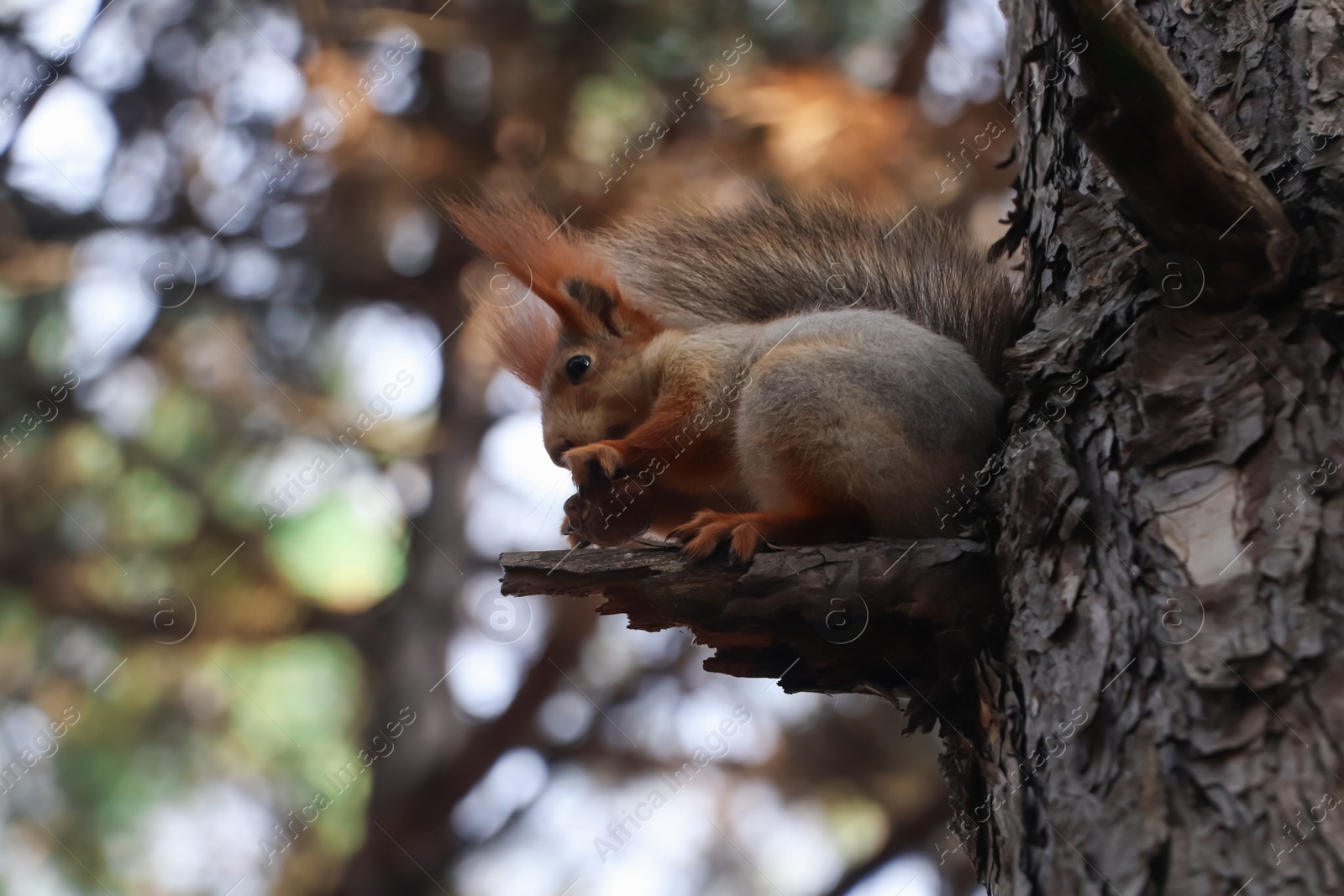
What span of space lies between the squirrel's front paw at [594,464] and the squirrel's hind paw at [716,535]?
0.26 meters

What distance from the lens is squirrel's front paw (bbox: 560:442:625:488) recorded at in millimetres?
1860

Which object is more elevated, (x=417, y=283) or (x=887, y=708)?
(x=417, y=283)

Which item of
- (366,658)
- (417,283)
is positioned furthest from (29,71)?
(366,658)

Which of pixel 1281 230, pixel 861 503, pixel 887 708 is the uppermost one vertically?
pixel 1281 230

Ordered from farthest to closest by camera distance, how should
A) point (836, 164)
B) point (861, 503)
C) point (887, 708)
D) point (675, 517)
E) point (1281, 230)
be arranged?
point (887, 708) → point (836, 164) → point (675, 517) → point (861, 503) → point (1281, 230)

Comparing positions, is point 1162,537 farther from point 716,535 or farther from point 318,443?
point 318,443

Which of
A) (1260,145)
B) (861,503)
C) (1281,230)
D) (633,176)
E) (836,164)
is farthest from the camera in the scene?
(633,176)

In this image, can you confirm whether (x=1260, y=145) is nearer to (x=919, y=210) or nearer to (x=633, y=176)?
(x=919, y=210)

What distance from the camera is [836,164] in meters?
3.19

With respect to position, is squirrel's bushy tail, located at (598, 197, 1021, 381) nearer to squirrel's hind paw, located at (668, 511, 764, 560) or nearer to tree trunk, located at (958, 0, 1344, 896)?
tree trunk, located at (958, 0, 1344, 896)

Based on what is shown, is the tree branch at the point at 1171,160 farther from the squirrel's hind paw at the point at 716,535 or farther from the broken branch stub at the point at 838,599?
the squirrel's hind paw at the point at 716,535

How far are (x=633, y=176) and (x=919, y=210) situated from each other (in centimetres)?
153

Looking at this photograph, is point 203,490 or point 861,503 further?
point 203,490

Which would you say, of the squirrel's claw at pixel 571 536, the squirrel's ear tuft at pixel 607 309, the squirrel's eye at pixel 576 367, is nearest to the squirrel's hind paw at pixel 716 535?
the squirrel's claw at pixel 571 536
